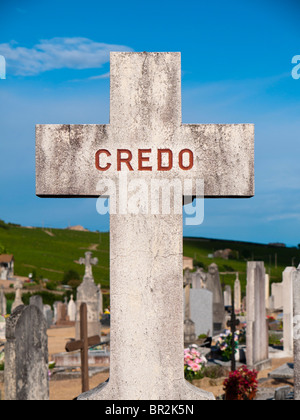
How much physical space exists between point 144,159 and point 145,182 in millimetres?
184

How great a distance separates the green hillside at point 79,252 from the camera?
79.4 m

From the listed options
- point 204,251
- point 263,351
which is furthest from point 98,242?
point 263,351

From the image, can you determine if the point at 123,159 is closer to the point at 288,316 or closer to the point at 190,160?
the point at 190,160

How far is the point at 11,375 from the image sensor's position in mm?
7762

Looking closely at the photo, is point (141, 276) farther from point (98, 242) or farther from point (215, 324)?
point (98, 242)

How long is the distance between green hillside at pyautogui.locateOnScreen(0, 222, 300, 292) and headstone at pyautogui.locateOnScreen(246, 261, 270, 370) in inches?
1903

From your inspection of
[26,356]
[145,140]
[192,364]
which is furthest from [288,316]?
[145,140]

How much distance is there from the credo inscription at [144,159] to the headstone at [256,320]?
445 inches

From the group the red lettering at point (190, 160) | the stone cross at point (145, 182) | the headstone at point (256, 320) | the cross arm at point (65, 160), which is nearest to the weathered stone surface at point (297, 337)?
the stone cross at point (145, 182)

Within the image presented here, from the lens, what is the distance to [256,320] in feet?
49.9

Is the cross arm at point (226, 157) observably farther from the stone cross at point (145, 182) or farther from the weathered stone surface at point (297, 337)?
the weathered stone surface at point (297, 337)

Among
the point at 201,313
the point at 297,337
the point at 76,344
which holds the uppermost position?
the point at 297,337

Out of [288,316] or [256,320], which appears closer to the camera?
[256,320]
